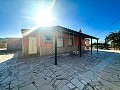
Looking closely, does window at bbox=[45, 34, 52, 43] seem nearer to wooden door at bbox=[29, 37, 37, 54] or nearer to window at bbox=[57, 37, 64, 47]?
window at bbox=[57, 37, 64, 47]

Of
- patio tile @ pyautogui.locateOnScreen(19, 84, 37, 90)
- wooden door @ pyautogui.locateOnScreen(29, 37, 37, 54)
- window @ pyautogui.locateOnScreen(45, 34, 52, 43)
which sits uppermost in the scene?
window @ pyautogui.locateOnScreen(45, 34, 52, 43)

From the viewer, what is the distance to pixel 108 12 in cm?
1116

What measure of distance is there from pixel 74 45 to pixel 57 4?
314 inches

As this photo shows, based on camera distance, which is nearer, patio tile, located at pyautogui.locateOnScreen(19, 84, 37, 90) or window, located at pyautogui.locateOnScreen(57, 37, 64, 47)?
patio tile, located at pyautogui.locateOnScreen(19, 84, 37, 90)

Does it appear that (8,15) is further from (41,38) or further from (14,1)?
(41,38)

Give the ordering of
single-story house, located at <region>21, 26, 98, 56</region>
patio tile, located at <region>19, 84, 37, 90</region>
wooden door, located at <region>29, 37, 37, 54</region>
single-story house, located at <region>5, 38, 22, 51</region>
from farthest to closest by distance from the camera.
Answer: single-story house, located at <region>5, 38, 22, 51</region> < wooden door, located at <region>29, 37, 37, 54</region> < single-story house, located at <region>21, 26, 98, 56</region> < patio tile, located at <region>19, 84, 37, 90</region>

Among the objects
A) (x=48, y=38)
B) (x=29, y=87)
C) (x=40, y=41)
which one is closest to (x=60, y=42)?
(x=48, y=38)

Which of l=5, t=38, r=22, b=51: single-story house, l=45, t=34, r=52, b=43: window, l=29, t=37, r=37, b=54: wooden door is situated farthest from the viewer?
l=5, t=38, r=22, b=51: single-story house

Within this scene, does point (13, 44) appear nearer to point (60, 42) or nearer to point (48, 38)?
point (48, 38)

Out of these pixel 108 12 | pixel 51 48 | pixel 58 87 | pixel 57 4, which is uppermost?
pixel 108 12

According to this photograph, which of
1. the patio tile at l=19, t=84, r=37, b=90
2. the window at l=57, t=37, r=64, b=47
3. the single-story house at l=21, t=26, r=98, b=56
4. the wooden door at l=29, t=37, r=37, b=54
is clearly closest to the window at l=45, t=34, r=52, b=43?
the single-story house at l=21, t=26, r=98, b=56

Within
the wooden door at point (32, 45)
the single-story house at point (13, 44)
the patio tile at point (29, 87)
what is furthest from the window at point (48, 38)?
the single-story house at point (13, 44)

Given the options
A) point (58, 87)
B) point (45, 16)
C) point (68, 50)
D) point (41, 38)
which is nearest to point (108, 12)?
point (68, 50)

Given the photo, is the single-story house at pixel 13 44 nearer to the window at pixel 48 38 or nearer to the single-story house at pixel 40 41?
the single-story house at pixel 40 41
